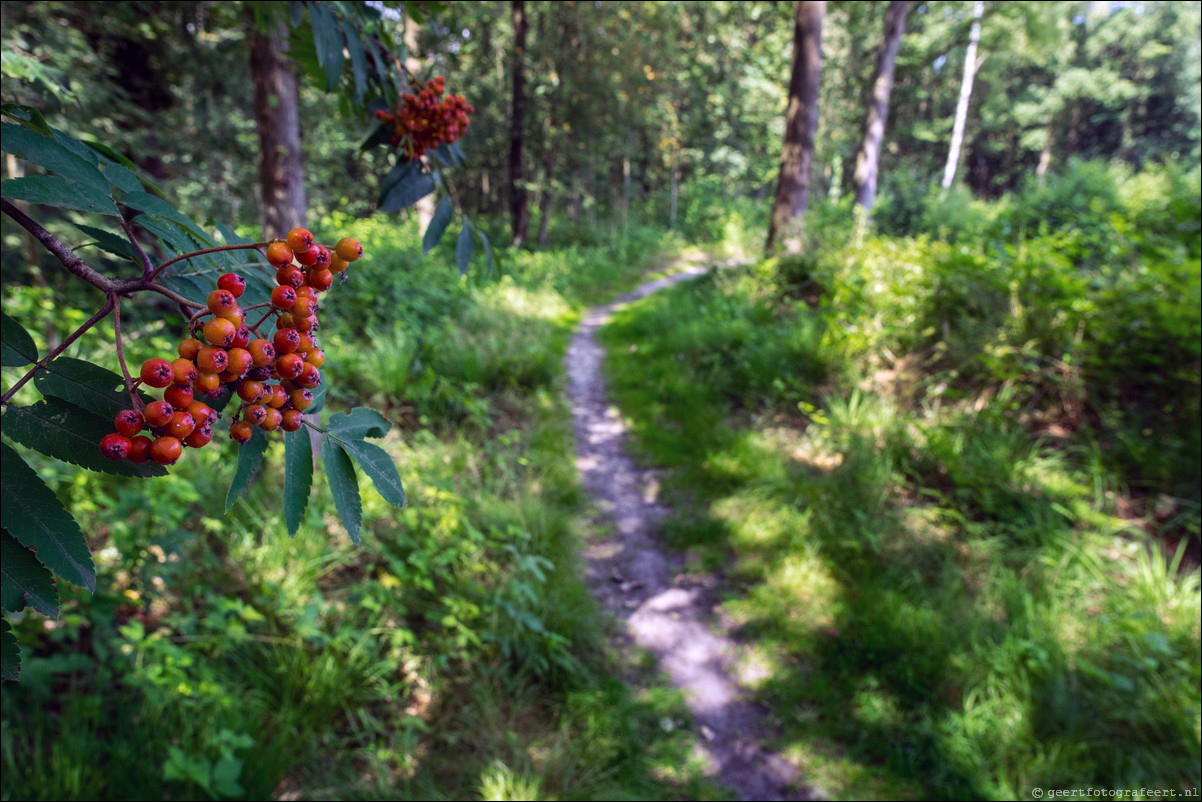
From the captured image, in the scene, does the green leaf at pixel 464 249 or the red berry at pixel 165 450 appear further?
the green leaf at pixel 464 249

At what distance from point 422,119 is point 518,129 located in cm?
1151

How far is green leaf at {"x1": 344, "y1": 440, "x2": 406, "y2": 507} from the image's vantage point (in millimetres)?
724

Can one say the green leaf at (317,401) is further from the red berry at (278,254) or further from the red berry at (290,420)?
the red berry at (278,254)

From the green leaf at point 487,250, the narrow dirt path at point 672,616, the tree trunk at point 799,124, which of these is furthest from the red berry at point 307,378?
the tree trunk at point 799,124

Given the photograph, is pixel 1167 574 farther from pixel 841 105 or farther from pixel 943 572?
pixel 841 105

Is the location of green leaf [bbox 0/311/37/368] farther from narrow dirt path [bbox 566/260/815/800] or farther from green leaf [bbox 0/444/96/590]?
narrow dirt path [bbox 566/260/815/800]

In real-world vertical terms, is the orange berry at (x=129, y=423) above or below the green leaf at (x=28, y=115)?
below

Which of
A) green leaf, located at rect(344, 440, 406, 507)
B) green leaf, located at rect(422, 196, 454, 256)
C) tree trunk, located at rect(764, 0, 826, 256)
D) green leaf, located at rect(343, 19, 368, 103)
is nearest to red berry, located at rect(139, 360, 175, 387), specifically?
green leaf, located at rect(344, 440, 406, 507)

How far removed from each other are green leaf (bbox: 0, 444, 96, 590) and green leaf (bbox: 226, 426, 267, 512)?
0.46ft

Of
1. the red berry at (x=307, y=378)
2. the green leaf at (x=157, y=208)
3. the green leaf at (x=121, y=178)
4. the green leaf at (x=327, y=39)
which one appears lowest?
the red berry at (x=307, y=378)

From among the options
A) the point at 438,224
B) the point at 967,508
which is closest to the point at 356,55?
the point at 438,224

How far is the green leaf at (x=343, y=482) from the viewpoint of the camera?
27.2 inches

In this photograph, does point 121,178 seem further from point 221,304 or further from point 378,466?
point 378,466

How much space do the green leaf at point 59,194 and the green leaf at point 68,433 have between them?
0.22 metres
